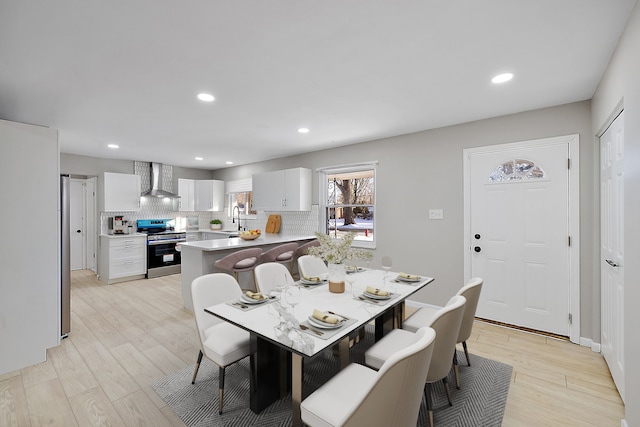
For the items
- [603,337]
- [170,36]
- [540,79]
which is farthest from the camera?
[603,337]

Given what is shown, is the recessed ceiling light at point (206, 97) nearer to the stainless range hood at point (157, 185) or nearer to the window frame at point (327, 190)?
the window frame at point (327, 190)

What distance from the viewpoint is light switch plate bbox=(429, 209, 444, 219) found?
3793mm

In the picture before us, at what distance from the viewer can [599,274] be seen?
274 centimetres

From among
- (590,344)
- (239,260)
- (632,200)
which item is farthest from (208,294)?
(590,344)

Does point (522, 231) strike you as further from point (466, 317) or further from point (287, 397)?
point (287, 397)

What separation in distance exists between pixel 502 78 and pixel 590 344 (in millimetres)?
2735

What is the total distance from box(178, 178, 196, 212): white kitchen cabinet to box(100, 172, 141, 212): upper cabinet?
866 mm

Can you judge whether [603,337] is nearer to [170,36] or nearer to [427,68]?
[427,68]

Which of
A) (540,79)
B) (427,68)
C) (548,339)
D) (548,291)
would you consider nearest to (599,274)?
(548,291)

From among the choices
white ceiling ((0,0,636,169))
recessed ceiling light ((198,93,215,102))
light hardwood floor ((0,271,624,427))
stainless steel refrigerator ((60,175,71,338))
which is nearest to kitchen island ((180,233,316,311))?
light hardwood floor ((0,271,624,427))

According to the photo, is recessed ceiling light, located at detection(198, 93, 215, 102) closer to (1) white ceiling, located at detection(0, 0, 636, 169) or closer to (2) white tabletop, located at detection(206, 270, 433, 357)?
(1) white ceiling, located at detection(0, 0, 636, 169)

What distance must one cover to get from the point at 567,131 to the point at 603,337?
6.64ft

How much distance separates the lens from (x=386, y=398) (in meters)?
1.11

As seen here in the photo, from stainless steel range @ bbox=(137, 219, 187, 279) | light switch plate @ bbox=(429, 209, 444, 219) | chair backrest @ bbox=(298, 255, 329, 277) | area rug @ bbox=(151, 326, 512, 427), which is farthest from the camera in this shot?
stainless steel range @ bbox=(137, 219, 187, 279)
